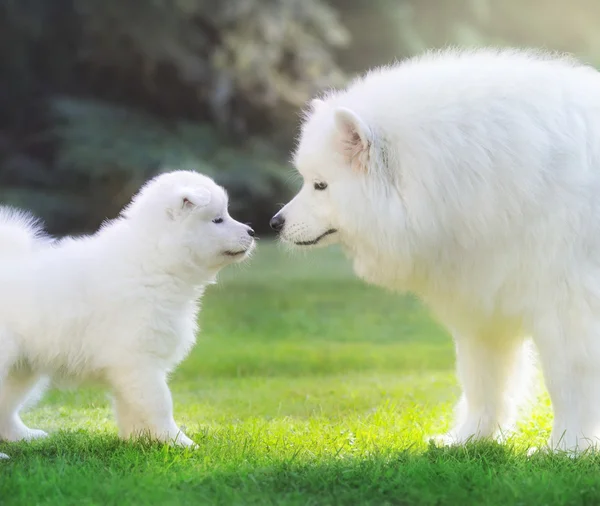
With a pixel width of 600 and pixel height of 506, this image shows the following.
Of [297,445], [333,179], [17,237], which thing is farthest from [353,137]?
[17,237]

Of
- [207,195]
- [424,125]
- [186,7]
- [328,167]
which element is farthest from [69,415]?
[186,7]

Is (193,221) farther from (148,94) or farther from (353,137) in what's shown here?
(148,94)

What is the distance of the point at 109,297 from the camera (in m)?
5.06

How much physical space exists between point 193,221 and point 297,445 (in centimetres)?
138

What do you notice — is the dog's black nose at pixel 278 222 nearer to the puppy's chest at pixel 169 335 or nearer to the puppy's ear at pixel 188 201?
the puppy's ear at pixel 188 201

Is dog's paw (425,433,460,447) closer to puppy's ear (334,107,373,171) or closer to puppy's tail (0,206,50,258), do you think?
puppy's ear (334,107,373,171)

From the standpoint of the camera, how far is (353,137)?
15.9 ft

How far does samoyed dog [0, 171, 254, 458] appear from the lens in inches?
197

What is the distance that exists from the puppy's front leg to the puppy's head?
0.72m

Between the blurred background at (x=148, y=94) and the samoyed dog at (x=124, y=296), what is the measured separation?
563 inches

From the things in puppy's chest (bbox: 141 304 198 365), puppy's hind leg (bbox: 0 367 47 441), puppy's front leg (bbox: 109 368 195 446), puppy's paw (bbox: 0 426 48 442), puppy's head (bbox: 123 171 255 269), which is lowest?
puppy's paw (bbox: 0 426 48 442)

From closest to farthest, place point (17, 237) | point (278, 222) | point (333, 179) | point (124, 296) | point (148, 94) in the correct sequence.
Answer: point (333, 179) → point (124, 296) → point (278, 222) → point (17, 237) → point (148, 94)

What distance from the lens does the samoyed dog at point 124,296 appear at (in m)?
5.01

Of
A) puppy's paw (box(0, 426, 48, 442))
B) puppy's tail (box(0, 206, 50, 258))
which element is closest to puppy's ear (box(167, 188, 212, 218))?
puppy's tail (box(0, 206, 50, 258))
